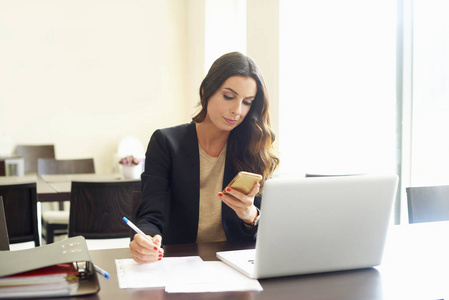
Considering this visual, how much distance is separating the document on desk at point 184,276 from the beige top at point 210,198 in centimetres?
43

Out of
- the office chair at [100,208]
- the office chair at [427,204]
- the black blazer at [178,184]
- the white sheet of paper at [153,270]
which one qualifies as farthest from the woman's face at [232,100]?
the office chair at [100,208]

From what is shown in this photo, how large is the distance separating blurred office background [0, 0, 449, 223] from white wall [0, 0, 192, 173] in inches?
0.4

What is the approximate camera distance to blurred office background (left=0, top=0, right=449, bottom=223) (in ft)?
11.4

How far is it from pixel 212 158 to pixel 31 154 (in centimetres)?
423

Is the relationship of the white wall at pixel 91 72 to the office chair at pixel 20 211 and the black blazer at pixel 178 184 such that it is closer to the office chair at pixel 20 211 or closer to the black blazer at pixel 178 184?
the office chair at pixel 20 211

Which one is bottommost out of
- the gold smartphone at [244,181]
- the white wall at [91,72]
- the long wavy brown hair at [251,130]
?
the gold smartphone at [244,181]

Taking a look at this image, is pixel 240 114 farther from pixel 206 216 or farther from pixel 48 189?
pixel 48 189

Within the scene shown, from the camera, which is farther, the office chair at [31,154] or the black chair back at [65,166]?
the office chair at [31,154]

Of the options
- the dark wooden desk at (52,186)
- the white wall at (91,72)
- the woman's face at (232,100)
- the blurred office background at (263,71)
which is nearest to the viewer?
the woman's face at (232,100)

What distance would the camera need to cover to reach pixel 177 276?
1170mm

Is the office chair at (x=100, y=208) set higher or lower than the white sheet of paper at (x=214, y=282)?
lower

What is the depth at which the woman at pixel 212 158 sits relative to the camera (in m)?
1.68

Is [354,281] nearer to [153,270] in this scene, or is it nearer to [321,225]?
[321,225]

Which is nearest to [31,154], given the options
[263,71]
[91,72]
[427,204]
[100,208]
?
[91,72]
